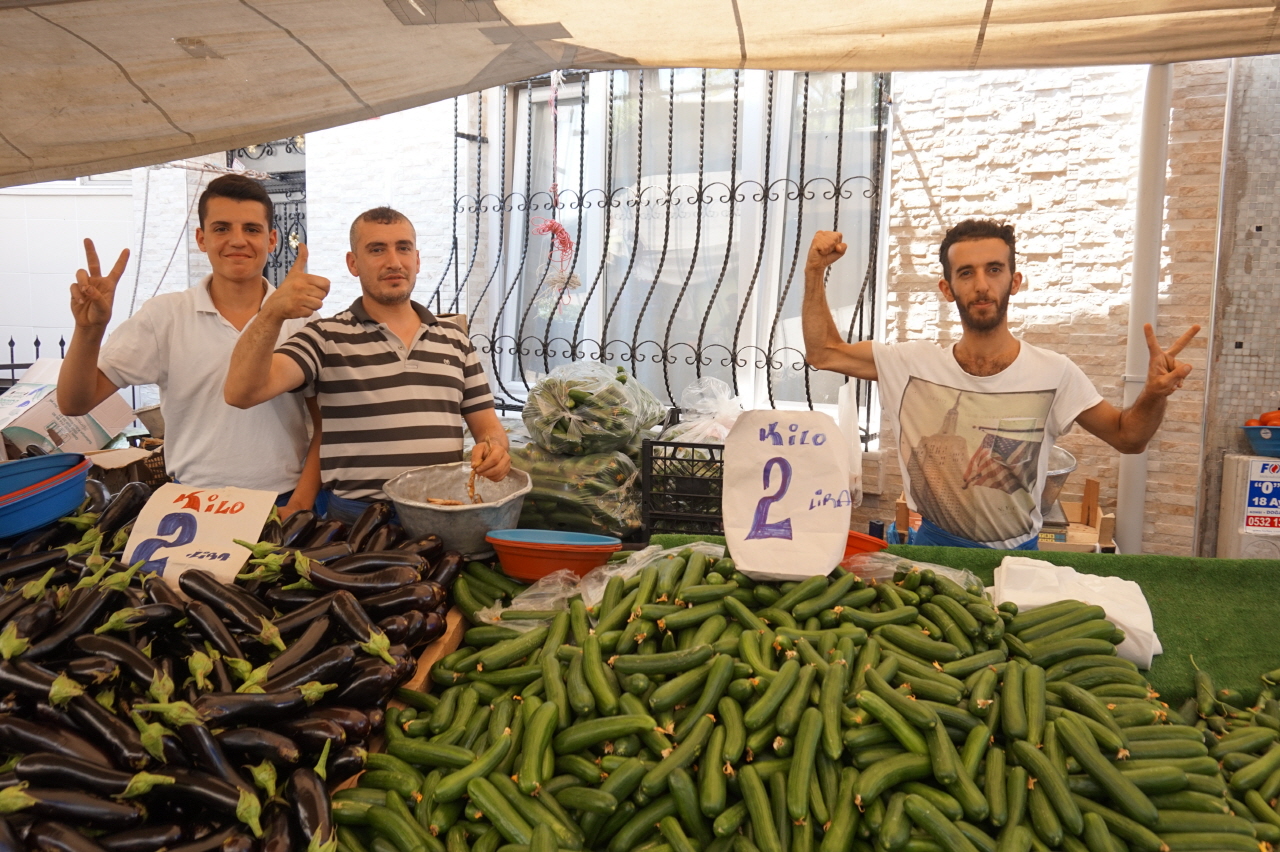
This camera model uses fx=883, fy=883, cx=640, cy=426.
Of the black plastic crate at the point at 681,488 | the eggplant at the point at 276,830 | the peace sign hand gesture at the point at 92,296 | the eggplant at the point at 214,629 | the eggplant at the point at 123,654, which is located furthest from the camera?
the black plastic crate at the point at 681,488

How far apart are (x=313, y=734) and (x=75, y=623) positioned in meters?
0.62

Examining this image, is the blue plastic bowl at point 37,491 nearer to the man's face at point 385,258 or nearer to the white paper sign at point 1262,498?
the man's face at point 385,258

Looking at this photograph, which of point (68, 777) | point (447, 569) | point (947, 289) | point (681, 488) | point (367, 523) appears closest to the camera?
point (68, 777)

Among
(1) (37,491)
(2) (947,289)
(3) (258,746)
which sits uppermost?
(2) (947,289)

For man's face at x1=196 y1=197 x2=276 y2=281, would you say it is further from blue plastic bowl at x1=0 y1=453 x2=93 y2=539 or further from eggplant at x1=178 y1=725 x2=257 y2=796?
eggplant at x1=178 y1=725 x2=257 y2=796

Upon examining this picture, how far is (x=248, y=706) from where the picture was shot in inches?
65.3

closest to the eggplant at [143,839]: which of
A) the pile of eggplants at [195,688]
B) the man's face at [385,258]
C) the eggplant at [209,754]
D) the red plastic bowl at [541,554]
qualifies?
the pile of eggplants at [195,688]

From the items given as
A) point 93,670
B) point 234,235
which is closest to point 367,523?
point 93,670

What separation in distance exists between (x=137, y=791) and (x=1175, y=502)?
14.9 feet

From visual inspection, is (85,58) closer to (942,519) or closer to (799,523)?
(799,523)

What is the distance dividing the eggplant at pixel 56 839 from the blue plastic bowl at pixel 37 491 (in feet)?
3.83

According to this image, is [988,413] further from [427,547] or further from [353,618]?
[353,618]

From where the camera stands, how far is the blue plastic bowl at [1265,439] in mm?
4266

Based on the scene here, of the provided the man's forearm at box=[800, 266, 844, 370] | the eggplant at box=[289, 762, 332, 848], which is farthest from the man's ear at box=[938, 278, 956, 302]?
the eggplant at box=[289, 762, 332, 848]
